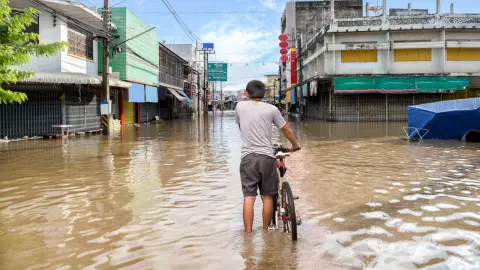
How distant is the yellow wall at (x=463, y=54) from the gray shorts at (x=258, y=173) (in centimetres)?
3746

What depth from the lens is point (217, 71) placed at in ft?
185

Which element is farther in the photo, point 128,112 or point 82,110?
point 128,112

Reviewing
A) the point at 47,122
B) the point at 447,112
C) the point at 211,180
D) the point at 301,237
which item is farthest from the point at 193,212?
the point at 47,122

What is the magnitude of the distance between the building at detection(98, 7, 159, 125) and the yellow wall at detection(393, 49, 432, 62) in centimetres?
2079

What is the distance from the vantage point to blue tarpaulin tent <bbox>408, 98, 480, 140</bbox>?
54.4ft

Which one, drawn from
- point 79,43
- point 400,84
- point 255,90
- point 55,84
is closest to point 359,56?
point 400,84

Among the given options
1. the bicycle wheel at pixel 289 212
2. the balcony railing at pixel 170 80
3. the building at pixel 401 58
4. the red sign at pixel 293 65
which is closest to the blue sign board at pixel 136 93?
the balcony railing at pixel 170 80

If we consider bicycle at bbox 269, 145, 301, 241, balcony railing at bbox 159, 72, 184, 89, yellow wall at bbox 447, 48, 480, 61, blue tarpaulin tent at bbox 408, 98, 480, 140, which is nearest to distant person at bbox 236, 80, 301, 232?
bicycle at bbox 269, 145, 301, 241

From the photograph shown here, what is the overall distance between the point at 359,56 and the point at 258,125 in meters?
35.1

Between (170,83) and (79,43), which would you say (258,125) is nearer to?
(79,43)

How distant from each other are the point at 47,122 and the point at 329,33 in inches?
967

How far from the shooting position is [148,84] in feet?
122

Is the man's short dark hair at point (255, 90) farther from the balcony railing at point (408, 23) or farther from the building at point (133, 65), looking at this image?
the balcony railing at point (408, 23)

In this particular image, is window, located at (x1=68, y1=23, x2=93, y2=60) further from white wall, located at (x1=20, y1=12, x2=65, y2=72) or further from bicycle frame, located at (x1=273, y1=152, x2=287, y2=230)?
bicycle frame, located at (x1=273, y1=152, x2=287, y2=230)
